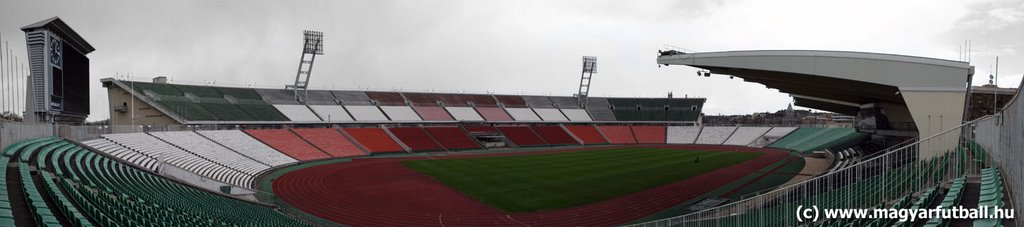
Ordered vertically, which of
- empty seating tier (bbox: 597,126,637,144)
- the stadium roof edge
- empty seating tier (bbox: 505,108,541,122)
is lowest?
empty seating tier (bbox: 597,126,637,144)

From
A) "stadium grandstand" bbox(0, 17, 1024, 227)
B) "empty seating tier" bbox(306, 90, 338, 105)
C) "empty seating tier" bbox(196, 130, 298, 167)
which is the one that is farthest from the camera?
"empty seating tier" bbox(306, 90, 338, 105)

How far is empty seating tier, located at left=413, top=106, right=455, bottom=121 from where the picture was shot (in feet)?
191

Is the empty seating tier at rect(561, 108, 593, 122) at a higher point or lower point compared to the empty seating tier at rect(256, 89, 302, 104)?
lower

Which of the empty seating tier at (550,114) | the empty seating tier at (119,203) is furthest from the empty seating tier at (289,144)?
the empty seating tier at (550,114)

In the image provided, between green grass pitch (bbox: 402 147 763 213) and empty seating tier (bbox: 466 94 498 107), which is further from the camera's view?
empty seating tier (bbox: 466 94 498 107)

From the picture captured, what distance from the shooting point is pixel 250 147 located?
3678 centimetres

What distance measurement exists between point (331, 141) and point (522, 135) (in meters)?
20.8

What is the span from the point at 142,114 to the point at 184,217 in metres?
37.7

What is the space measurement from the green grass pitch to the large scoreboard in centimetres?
1619

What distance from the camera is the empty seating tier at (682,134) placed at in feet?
204

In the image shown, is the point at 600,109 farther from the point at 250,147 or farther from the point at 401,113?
the point at 250,147

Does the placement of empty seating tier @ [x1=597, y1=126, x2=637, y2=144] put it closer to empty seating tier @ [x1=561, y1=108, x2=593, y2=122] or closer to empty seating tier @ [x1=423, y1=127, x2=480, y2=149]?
empty seating tier @ [x1=561, y1=108, x2=593, y2=122]

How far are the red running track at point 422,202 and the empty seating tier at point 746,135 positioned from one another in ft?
95.2

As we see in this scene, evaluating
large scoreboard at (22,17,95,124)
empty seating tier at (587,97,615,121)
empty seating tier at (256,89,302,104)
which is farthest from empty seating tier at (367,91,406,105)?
large scoreboard at (22,17,95,124)
